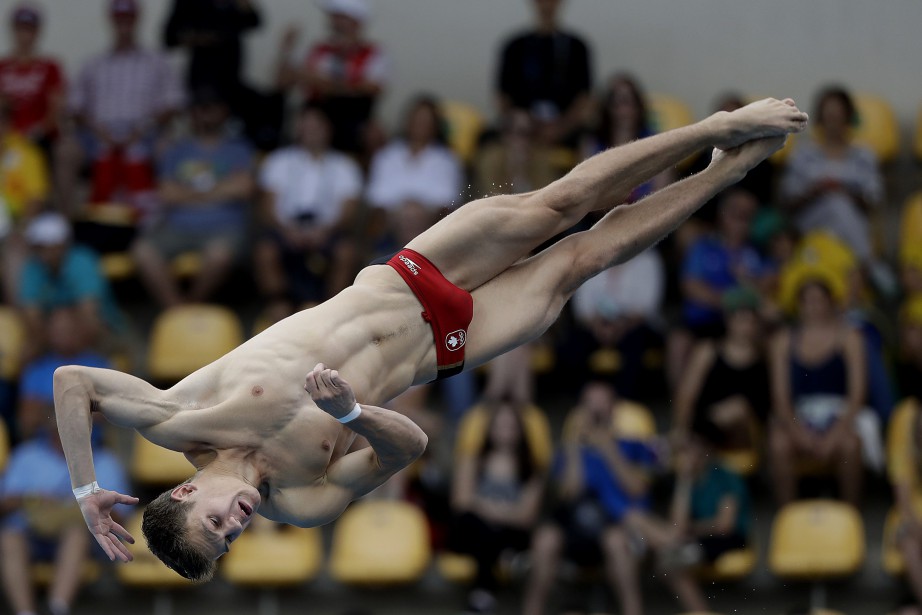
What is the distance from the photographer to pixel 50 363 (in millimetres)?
11180

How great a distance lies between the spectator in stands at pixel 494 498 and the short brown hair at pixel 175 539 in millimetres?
3933

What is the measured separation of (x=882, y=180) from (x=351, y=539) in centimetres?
518

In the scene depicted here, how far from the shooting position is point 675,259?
11953 millimetres

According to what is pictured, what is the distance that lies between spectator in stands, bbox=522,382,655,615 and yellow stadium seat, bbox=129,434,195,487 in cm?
251

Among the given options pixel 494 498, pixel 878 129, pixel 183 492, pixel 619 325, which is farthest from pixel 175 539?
pixel 878 129

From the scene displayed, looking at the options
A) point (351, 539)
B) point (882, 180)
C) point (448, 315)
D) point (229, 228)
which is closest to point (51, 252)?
point (229, 228)

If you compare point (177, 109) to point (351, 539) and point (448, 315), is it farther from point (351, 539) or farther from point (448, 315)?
point (448, 315)

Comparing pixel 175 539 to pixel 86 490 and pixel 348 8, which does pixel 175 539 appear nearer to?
pixel 86 490

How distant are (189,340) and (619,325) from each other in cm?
303

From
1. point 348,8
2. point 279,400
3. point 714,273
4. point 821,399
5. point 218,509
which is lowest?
point 821,399

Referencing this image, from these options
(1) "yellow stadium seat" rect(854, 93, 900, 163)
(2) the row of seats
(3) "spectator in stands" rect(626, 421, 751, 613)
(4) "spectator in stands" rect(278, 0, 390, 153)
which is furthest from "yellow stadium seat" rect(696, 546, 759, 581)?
(4) "spectator in stands" rect(278, 0, 390, 153)

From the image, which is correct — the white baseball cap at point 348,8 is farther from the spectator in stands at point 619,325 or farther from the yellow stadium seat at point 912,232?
the yellow stadium seat at point 912,232

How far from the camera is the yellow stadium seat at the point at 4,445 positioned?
1093 centimetres

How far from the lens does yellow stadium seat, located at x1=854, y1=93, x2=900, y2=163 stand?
1277 cm
